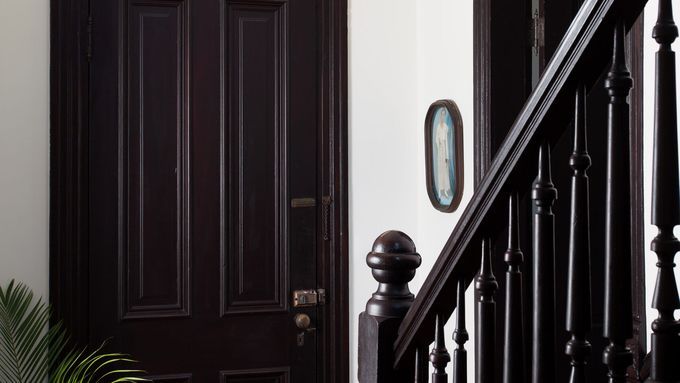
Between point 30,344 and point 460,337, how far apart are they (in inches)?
73.3

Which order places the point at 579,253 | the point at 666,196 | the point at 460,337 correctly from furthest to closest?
the point at 460,337, the point at 579,253, the point at 666,196

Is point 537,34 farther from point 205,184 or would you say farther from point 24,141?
point 24,141

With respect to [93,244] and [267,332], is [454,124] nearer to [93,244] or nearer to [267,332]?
[267,332]

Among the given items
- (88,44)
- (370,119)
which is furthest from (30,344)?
(370,119)

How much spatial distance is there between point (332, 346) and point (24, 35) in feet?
5.52

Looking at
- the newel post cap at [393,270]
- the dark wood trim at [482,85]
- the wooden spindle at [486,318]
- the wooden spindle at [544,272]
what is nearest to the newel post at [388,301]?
the newel post cap at [393,270]

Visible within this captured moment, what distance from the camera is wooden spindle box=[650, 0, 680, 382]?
0.82 meters

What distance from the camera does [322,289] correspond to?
2.94 meters

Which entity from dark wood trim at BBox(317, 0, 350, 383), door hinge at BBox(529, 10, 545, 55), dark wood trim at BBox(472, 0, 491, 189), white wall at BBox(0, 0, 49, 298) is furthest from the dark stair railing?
white wall at BBox(0, 0, 49, 298)

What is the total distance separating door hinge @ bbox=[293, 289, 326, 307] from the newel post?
150cm

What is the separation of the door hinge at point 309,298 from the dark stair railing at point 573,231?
1.60 meters

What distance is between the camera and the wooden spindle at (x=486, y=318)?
3.78 ft

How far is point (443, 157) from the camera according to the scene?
105 inches

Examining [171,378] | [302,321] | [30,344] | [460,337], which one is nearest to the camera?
[460,337]
